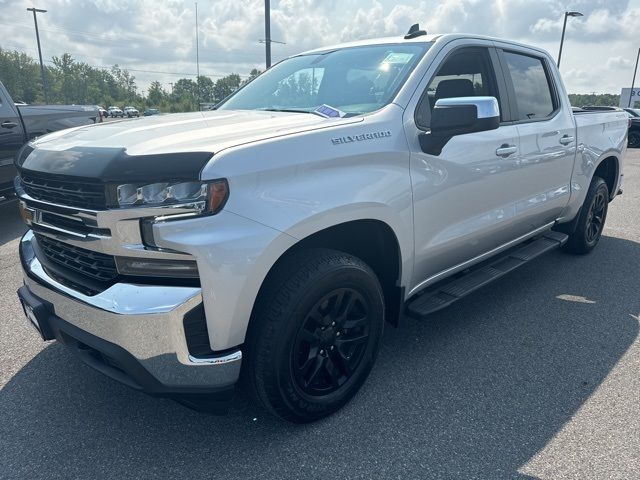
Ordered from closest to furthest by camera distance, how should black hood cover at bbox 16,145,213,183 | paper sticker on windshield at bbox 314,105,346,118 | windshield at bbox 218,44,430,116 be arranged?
1. black hood cover at bbox 16,145,213,183
2. paper sticker on windshield at bbox 314,105,346,118
3. windshield at bbox 218,44,430,116

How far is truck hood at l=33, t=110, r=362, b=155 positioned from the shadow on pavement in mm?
1331

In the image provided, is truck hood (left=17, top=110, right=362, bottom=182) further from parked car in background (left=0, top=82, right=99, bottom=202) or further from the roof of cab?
parked car in background (left=0, top=82, right=99, bottom=202)

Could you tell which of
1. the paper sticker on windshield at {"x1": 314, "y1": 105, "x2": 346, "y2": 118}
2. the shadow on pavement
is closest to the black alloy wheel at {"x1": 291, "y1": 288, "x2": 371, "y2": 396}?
the shadow on pavement

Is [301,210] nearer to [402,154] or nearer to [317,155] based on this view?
[317,155]

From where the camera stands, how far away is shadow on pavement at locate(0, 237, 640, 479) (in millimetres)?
2246

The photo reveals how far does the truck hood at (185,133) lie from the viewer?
206 cm

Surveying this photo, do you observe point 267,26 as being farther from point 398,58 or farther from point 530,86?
point 398,58

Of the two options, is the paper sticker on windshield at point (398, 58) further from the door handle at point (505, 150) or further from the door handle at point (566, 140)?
the door handle at point (566, 140)

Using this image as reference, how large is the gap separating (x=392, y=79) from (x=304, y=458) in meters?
2.03

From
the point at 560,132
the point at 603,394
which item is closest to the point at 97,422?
the point at 603,394

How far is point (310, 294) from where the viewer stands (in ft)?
7.36

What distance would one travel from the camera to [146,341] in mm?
1964

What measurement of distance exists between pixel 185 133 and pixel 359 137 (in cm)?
80

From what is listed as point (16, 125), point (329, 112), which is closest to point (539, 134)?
point (329, 112)
